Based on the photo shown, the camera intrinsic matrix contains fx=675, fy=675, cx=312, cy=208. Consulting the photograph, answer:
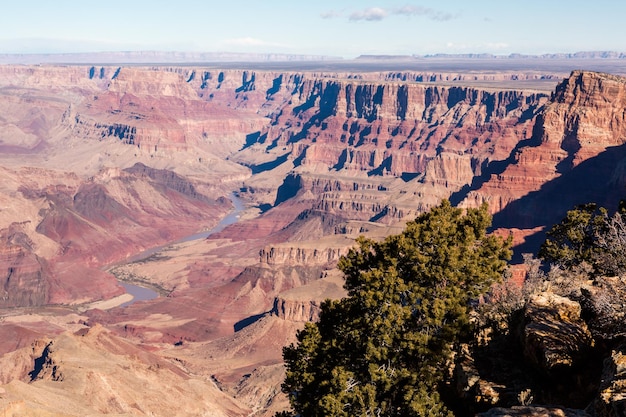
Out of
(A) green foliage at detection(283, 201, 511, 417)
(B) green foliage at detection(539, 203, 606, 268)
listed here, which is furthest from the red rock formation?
(A) green foliage at detection(283, 201, 511, 417)

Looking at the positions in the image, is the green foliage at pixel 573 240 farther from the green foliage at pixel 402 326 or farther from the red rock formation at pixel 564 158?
the red rock formation at pixel 564 158

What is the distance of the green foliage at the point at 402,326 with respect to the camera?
90.3 feet

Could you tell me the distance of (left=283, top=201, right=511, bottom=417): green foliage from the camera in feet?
90.3

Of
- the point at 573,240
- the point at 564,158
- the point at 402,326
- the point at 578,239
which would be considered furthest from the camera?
the point at 564,158

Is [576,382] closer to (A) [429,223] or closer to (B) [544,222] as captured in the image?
(A) [429,223]

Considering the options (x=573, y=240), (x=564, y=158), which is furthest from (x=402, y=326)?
(x=564, y=158)

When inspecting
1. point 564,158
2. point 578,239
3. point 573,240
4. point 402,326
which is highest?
point 402,326

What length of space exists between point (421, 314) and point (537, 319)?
4.71m

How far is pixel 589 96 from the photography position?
500 ft

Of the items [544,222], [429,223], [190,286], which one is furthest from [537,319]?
[190,286]

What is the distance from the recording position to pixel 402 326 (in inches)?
1120

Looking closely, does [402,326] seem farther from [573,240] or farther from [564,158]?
[564,158]

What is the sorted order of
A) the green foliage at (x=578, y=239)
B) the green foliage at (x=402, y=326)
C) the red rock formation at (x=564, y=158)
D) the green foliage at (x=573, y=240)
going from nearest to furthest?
the green foliage at (x=402, y=326)
the green foliage at (x=578, y=239)
the green foliage at (x=573, y=240)
the red rock formation at (x=564, y=158)

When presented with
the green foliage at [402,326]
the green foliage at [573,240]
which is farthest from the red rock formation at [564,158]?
the green foliage at [402,326]
